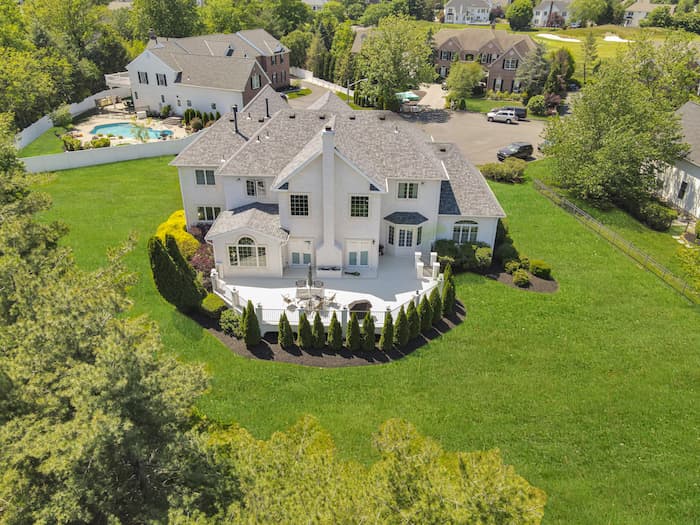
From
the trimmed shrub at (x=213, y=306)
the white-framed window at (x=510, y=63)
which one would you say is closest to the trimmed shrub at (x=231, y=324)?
the trimmed shrub at (x=213, y=306)

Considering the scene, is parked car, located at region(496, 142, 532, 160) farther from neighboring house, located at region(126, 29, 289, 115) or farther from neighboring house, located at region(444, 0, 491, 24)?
neighboring house, located at region(444, 0, 491, 24)

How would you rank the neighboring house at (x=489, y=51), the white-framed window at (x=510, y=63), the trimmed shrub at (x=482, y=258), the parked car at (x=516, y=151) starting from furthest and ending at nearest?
1. the neighboring house at (x=489, y=51)
2. the white-framed window at (x=510, y=63)
3. the parked car at (x=516, y=151)
4. the trimmed shrub at (x=482, y=258)

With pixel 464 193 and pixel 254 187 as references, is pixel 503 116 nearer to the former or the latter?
pixel 464 193

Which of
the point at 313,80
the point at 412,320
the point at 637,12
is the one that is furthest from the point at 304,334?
the point at 637,12

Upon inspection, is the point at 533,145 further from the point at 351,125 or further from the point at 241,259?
the point at 241,259

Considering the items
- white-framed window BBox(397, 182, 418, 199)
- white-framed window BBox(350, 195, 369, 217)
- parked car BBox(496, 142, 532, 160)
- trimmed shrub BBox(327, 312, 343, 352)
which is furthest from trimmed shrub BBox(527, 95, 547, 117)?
trimmed shrub BBox(327, 312, 343, 352)

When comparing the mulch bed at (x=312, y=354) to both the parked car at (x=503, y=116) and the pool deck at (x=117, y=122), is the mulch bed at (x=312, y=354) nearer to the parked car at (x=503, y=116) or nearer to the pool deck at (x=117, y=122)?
the pool deck at (x=117, y=122)
